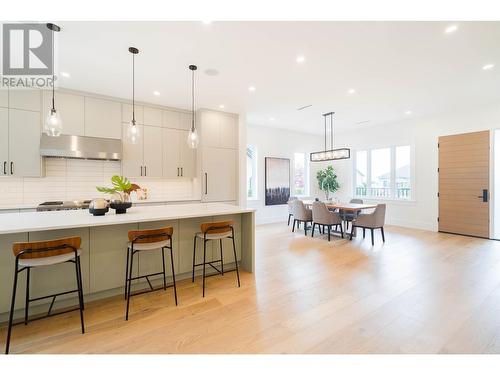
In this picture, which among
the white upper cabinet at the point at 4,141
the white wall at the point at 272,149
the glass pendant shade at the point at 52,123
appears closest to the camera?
the glass pendant shade at the point at 52,123

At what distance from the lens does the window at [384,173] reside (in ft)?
22.1

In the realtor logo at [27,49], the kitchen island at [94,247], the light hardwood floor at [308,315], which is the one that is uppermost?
the realtor logo at [27,49]

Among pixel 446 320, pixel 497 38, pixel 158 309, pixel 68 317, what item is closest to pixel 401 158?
pixel 497 38

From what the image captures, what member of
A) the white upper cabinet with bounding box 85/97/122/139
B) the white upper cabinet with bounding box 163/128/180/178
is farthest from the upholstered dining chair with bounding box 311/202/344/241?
the white upper cabinet with bounding box 85/97/122/139

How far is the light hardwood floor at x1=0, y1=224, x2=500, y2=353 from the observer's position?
1.86m

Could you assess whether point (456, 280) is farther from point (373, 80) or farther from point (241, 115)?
point (241, 115)

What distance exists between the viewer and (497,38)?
279 cm

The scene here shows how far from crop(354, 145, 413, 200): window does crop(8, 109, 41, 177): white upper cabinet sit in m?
8.18

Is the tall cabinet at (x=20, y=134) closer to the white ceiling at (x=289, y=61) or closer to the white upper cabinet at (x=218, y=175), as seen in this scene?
the white ceiling at (x=289, y=61)

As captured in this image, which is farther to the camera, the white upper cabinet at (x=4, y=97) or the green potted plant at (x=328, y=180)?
the green potted plant at (x=328, y=180)

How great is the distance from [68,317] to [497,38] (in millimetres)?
5570

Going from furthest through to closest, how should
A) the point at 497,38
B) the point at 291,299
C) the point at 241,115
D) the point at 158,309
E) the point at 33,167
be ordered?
the point at 241,115
the point at 33,167
the point at 497,38
the point at 291,299
the point at 158,309

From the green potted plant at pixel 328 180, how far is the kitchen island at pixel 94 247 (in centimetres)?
548

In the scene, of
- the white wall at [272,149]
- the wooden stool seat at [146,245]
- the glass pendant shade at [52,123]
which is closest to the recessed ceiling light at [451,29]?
the wooden stool seat at [146,245]
